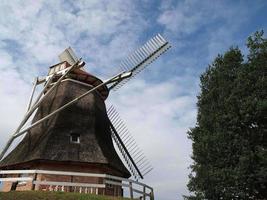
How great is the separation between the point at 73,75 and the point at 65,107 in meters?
3.32

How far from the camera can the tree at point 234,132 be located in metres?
19.7

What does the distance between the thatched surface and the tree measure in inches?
202

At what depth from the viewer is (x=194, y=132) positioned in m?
23.7

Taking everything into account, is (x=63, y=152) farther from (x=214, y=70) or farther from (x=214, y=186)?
(x=214, y=70)

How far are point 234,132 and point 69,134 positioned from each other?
9.94 m

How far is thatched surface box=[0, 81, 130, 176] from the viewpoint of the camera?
1797cm

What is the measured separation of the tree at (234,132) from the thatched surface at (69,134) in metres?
5.12

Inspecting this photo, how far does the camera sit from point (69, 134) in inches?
757

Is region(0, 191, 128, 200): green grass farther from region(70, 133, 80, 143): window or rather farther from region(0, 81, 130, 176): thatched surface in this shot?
region(70, 133, 80, 143): window

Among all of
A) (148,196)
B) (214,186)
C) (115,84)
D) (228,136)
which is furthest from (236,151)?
(115,84)

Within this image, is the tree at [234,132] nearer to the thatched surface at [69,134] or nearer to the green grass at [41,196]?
the thatched surface at [69,134]

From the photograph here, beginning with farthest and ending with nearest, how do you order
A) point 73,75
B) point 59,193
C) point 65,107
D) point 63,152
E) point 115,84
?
point 115,84
point 73,75
point 65,107
point 63,152
point 59,193

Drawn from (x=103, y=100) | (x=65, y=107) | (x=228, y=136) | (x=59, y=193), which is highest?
(x=103, y=100)

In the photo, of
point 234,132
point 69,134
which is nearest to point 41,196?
point 69,134
